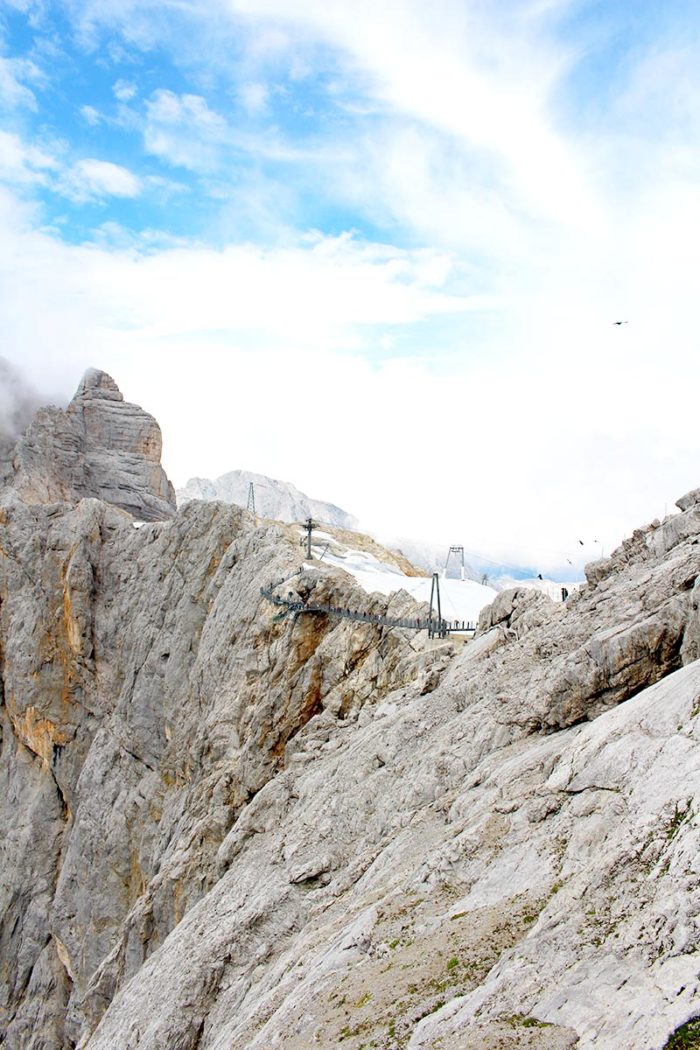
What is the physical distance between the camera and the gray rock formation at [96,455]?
69.0 meters

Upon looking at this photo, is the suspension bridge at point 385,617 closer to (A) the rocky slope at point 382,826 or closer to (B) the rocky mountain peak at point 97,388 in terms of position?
(A) the rocky slope at point 382,826

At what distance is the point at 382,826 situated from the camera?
19609mm

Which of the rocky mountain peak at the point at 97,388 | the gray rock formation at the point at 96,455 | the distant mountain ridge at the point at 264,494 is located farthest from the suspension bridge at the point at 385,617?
the distant mountain ridge at the point at 264,494

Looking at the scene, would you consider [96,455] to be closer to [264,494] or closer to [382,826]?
[382,826]

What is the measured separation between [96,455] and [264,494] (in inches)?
2867

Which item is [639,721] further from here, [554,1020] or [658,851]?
[554,1020]

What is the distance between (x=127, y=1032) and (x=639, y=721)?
623 inches

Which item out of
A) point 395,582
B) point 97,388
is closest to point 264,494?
point 97,388

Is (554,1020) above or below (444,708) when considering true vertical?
below

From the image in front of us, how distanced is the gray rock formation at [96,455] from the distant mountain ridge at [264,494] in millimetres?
64862

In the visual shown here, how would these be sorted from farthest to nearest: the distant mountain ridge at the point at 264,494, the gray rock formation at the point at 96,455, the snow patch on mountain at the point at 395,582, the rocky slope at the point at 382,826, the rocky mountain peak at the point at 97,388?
1. the distant mountain ridge at the point at 264,494
2. the rocky mountain peak at the point at 97,388
3. the gray rock formation at the point at 96,455
4. the snow patch on mountain at the point at 395,582
5. the rocky slope at the point at 382,826

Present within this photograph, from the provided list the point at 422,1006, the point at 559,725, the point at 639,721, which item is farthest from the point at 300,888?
the point at 639,721

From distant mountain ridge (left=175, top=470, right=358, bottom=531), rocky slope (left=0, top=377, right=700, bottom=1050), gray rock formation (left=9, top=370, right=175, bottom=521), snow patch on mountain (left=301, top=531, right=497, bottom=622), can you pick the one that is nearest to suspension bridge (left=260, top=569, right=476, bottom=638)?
rocky slope (left=0, top=377, right=700, bottom=1050)

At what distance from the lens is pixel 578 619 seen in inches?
801
